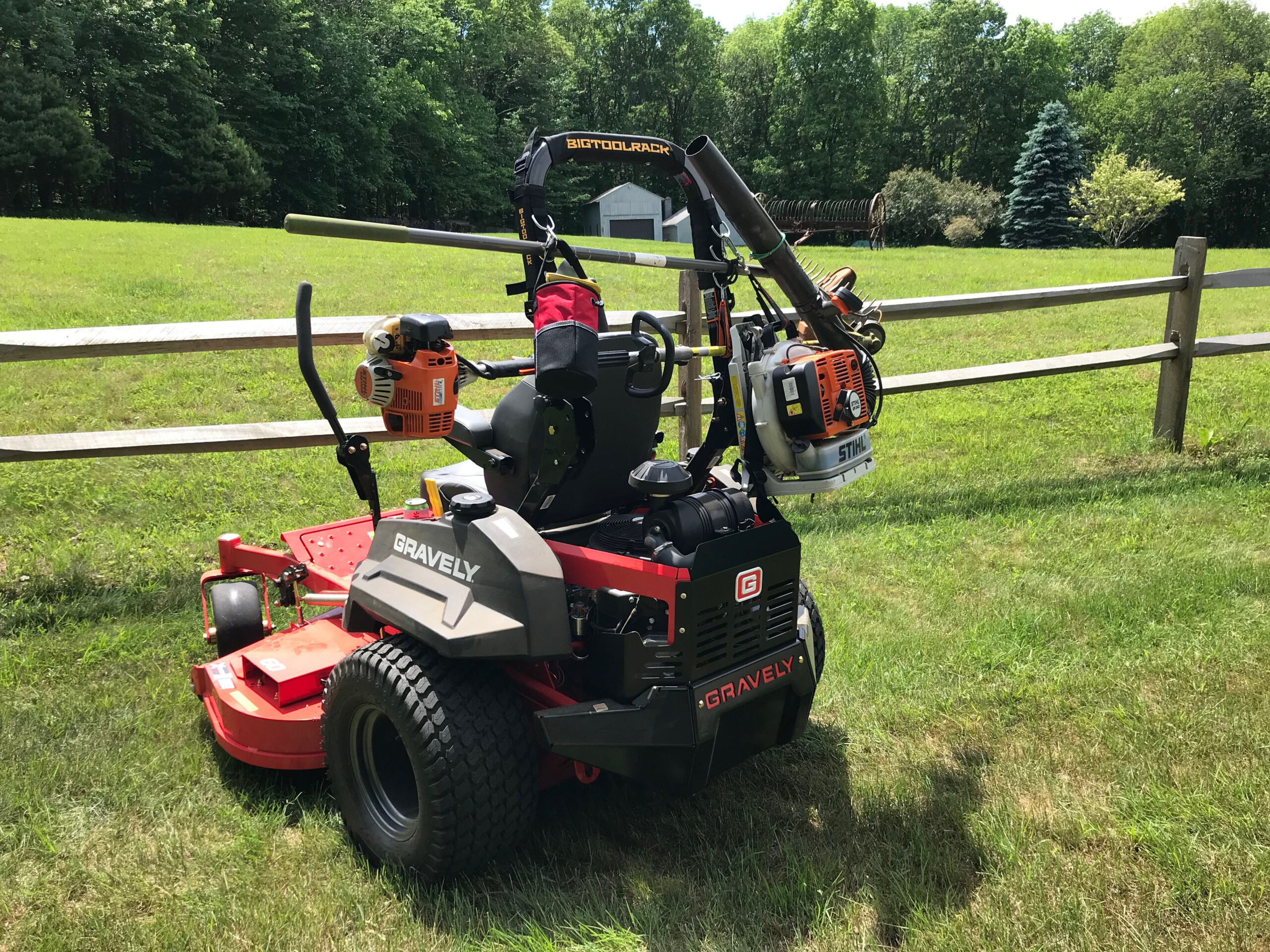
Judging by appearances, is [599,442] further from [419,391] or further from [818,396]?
[818,396]

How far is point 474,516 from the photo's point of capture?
2869mm

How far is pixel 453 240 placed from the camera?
276 cm

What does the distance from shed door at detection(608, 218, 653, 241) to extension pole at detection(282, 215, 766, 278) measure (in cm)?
4680

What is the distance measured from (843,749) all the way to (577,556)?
4.75 ft

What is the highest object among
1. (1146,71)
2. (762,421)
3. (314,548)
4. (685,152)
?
(1146,71)

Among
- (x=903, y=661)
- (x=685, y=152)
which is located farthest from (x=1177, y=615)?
(x=685, y=152)

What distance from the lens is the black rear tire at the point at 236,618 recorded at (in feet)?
13.2

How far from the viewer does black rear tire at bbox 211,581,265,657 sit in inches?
158

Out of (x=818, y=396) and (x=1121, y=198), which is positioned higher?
(x=1121, y=198)

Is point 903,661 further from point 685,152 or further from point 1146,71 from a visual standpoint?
point 1146,71

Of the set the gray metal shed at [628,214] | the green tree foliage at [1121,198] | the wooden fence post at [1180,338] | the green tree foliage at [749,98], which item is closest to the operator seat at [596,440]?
the wooden fence post at [1180,338]

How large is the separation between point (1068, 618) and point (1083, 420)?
4549 millimetres

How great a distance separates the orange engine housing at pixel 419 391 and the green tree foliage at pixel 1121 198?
37.9m

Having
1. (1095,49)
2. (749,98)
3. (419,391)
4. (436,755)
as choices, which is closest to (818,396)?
(419,391)
